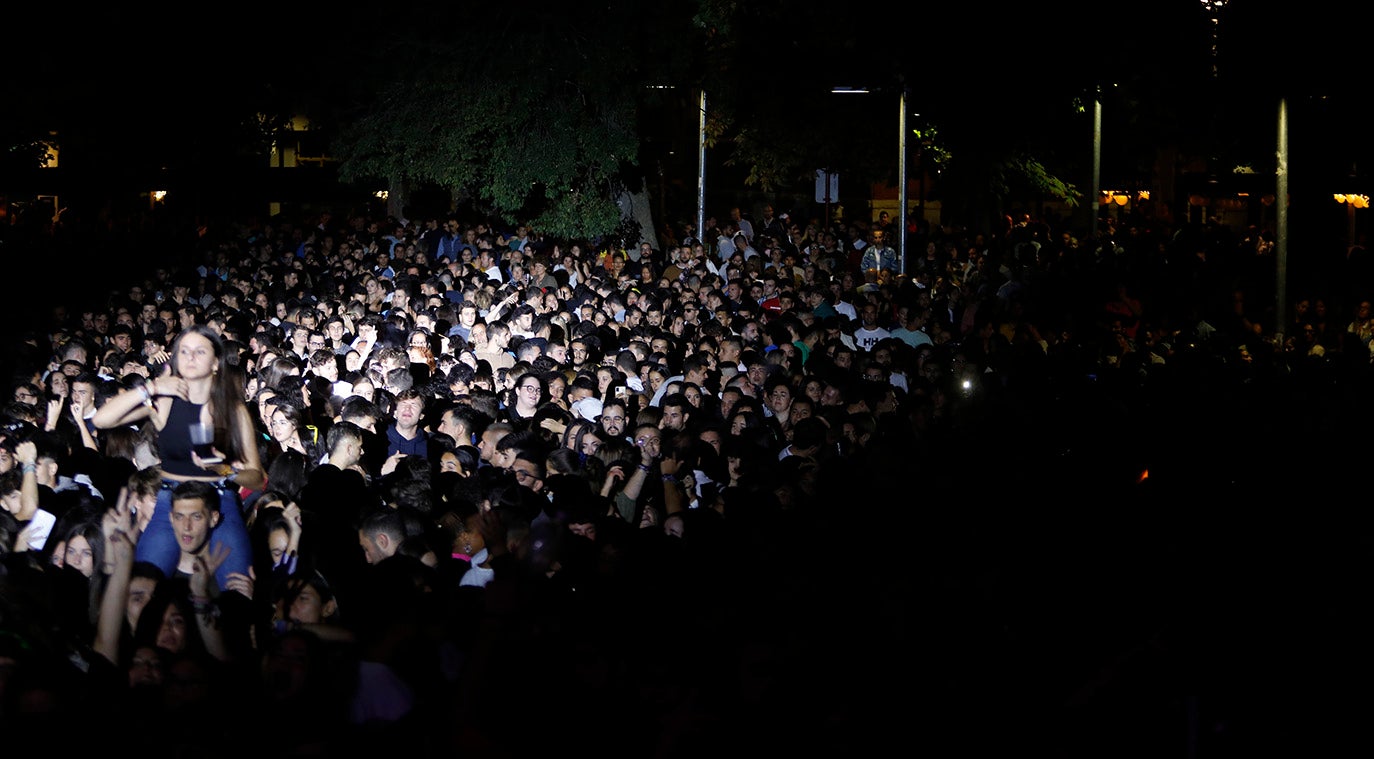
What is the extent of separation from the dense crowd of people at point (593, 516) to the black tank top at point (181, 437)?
0.05 ft

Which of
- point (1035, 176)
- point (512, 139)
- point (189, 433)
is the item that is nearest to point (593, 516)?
point (189, 433)

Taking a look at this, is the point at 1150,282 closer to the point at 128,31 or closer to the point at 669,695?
the point at 669,695

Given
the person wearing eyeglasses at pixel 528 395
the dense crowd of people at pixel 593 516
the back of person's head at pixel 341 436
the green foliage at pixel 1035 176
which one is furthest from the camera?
the green foliage at pixel 1035 176

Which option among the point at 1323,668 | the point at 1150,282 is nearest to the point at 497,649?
the point at 1323,668

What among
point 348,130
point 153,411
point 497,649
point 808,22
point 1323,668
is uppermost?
point 808,22

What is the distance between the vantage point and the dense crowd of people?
195 inches

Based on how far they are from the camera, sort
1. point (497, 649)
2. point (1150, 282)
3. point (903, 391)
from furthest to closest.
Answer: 1. point (1150, 282)
2. point (903, 391)
3. point (497, 649)

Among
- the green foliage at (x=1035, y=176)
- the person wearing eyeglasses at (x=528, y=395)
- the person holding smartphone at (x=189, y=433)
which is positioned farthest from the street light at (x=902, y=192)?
the person holding smartphone at (x=189, y=433)

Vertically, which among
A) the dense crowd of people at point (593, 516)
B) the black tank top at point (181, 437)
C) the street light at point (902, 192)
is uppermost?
the street light at point (902, 192)

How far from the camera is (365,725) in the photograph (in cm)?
493

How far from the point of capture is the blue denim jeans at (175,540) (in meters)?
6.12

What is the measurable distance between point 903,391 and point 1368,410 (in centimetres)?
340

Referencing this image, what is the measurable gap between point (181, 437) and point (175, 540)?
1.40 feet

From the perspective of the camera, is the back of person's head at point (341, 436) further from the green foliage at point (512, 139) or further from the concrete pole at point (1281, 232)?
the green foliage at point (512, 139)
